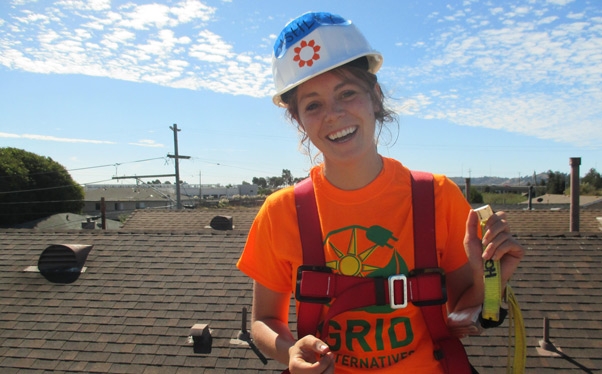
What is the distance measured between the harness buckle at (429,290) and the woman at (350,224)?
0.06m

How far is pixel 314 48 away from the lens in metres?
1.59

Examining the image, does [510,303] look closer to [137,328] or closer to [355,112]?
[355,112]

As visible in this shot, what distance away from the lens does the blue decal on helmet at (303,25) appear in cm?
163

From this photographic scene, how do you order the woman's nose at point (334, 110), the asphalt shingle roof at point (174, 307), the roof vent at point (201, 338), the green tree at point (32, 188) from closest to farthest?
1. the woman's nose at point (334, 110)
2. the asphalt shingle roof at point (174, 307)
3. the roof vent at point (201, 338)
4. the green tree at point (32, 188)

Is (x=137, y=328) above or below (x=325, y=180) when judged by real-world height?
below

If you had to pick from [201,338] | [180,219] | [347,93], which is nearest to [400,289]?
[347,93]

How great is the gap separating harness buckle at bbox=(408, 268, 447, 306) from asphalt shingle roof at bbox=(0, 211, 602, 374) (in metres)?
4.85

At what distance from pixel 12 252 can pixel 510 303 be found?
10605 millimetres

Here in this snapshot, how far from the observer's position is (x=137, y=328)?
22.2ft

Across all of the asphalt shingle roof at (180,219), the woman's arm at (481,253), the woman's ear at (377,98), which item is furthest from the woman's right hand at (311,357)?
the asphalt shingle roof at (180,219)

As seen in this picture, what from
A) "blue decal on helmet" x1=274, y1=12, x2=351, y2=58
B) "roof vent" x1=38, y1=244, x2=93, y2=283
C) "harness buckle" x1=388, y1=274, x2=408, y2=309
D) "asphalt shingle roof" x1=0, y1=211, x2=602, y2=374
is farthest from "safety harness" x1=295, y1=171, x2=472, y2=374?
"roof vent" x1=38, y1=244, x2=93, y2=283

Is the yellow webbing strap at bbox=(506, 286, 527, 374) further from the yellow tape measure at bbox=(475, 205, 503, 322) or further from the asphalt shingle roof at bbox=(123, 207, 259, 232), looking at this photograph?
the asphalt shingle roof at bbox=(123, 207, 259, 232)

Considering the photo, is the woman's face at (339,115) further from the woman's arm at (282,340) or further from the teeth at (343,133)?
the woman's arm at (282,340)

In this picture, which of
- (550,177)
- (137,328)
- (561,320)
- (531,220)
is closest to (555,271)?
(561,320)
